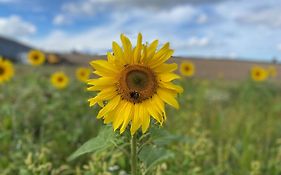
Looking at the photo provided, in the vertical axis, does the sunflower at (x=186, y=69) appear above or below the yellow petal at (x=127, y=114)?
below

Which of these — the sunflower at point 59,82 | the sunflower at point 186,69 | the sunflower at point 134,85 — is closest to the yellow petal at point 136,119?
the sunflower at point 134,85

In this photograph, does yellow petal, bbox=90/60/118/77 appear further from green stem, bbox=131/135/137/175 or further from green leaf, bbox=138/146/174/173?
green leaf, bbox=138/146/174/173

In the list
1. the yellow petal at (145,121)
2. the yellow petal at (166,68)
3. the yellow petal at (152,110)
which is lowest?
the yellow petal at (145,121)

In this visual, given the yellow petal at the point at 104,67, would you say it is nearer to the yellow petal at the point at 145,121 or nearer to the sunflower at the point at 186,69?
the yellow petal at the point at 145,121

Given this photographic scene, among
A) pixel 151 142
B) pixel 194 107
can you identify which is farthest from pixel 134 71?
pixel 194 107

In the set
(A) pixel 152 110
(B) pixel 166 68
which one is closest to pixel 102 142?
(A) pixel 152 110

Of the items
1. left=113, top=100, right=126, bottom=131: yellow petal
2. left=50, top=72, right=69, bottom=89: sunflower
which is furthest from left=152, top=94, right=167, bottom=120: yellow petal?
left=50, top=72, right=69, bottom=89: sunflower

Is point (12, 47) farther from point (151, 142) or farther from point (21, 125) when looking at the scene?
point (151, 142)
